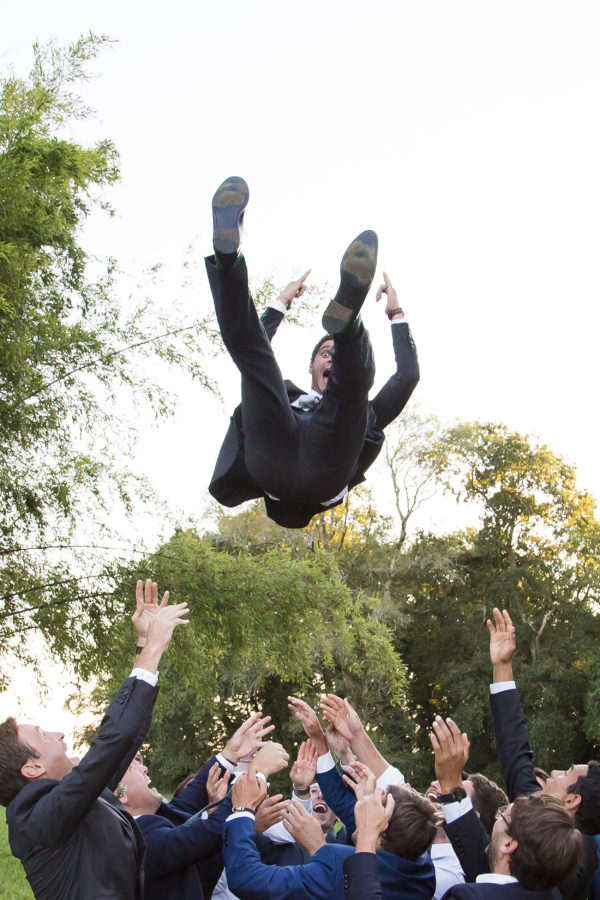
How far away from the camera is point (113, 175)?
355 inches

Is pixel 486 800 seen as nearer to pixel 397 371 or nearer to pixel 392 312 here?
pixel 397 371

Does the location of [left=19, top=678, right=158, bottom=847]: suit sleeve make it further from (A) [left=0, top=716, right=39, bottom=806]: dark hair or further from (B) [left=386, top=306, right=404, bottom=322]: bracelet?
(B) [left=386, top=306, right=404, bottom=322]: bracelet

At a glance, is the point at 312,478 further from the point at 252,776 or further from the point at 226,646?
the point at 226,646

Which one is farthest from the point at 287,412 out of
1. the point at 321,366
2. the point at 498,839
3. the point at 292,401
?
the point at 498,839

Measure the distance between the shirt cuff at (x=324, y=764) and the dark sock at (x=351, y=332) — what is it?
1799mm

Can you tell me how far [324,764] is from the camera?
3.66m

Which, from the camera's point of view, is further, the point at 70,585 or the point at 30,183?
the point at 70,585

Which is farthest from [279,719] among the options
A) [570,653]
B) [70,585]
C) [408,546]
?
[70,585]

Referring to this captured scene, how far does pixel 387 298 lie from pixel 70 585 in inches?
256

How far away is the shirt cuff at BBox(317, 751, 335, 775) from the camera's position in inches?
143

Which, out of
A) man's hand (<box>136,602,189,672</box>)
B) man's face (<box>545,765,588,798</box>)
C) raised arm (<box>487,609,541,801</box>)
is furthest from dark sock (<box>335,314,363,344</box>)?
man's face (<box>545,765,588,798</box>)

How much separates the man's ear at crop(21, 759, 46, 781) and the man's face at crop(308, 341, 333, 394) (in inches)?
68.8

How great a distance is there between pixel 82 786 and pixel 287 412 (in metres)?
1.40

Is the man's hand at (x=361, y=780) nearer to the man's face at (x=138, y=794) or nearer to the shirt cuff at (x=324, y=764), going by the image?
the shirt cuff at (x=324, y=764)
